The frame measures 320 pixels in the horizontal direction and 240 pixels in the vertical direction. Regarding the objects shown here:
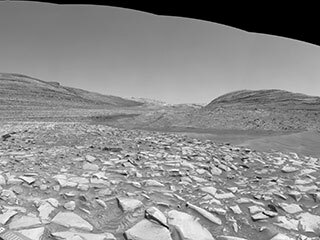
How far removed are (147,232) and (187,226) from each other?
53cm

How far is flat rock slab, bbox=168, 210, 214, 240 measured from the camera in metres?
3.01

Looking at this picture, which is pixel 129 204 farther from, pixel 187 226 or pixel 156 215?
pixel 187 226

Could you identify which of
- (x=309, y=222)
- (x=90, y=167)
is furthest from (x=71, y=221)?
(x=309, y=222)

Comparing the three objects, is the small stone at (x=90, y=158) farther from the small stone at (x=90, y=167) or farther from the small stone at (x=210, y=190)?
the small stone at (x=210, y=190)

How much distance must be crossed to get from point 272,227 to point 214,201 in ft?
2.91

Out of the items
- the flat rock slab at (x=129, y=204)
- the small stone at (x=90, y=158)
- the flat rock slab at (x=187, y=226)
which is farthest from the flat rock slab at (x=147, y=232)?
the small stone at (x=90, y=158)

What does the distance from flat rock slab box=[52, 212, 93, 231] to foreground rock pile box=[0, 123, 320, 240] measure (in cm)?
1

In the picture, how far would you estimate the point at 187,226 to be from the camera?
10.4ft

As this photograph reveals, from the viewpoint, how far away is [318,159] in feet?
23.2

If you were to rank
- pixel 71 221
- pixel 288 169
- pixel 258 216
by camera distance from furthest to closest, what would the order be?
pixel 288 169 < pixel 258 216 < pixel 71 221

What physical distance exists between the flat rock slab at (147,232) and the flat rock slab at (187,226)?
186 mm

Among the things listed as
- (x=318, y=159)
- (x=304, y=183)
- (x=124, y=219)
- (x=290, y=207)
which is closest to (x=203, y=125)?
(x=318, y=159)

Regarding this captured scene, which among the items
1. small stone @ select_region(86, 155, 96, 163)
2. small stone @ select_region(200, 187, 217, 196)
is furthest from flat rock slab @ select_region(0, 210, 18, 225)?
small stone @ select_region(200, 187, 217, 196)

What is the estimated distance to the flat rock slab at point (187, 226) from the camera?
3.01 m
